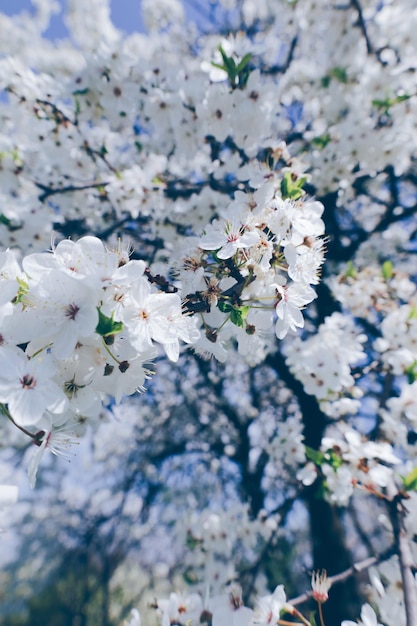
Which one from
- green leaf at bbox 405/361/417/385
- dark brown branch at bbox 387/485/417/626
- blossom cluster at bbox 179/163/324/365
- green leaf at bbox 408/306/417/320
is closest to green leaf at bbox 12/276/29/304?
blossom cluster at bbox 179/163/324/365

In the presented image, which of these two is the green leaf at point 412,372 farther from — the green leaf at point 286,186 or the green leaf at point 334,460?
the green leaf at point 286,186

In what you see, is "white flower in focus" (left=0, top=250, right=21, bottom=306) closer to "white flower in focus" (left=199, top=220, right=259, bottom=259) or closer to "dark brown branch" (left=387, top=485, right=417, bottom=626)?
"white flower in focus" (left=199, top=220, right=259, bottom=259)

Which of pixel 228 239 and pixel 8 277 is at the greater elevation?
pixel 228 239

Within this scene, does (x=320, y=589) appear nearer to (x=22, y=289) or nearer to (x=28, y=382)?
(x=28, y=382)

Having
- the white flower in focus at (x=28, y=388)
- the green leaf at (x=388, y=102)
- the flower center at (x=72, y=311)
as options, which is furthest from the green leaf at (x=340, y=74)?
the white flower in focus at (x=28, y=388)

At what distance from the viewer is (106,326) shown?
96 centimetres

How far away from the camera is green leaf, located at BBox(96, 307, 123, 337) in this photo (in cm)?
96

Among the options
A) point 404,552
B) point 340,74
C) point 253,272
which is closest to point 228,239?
point 253,272

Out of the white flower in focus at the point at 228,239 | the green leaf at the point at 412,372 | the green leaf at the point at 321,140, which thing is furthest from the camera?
the green leaf at the point at 321,140

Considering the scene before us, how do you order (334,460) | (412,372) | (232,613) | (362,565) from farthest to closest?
(412,372) → (334,460) → (362,565) → (232,613)

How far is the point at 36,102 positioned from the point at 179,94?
1140 millimetres

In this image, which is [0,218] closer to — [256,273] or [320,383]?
[256,273]

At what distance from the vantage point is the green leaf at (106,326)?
0.96 metres

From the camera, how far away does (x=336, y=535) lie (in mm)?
4184
